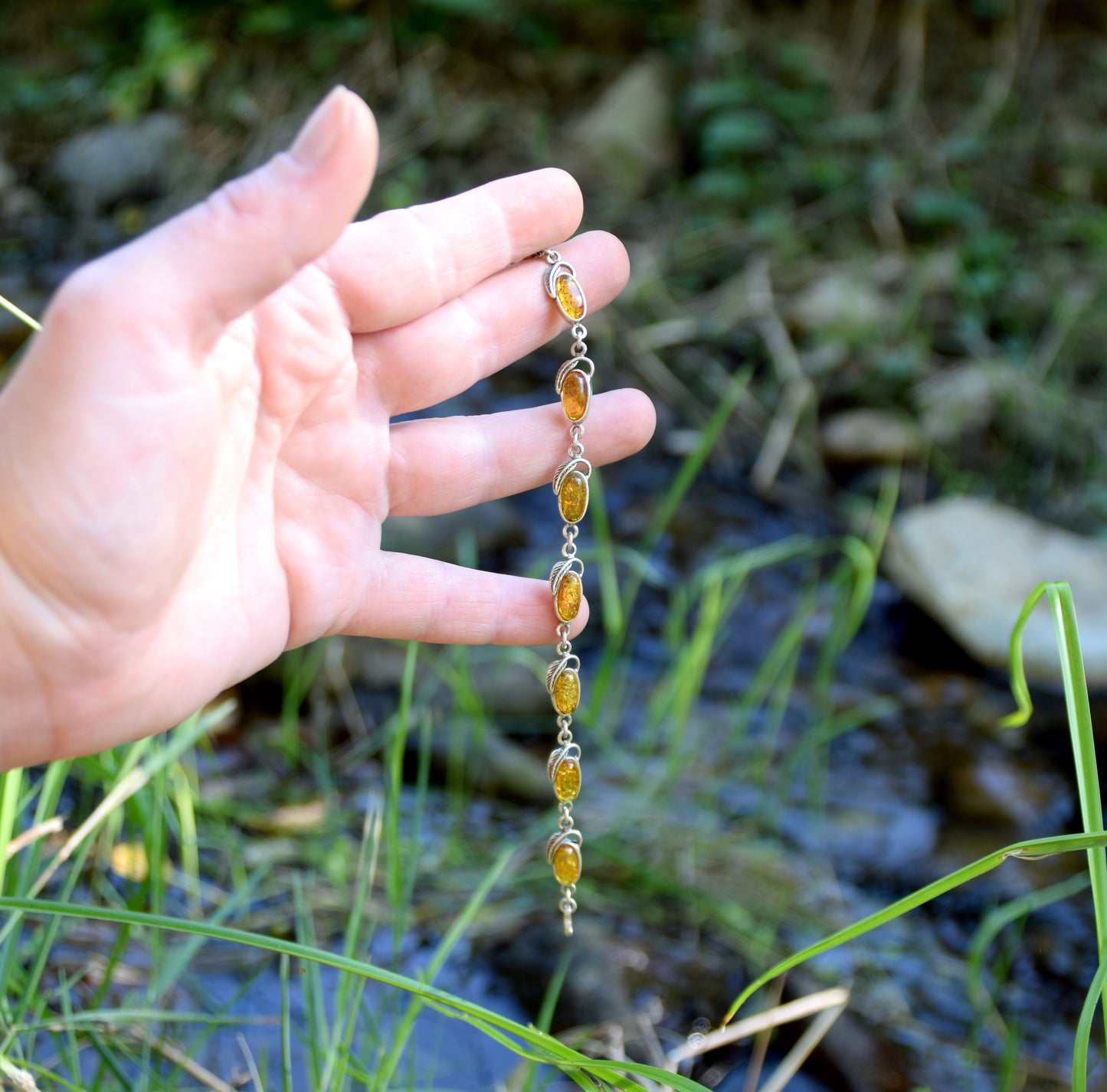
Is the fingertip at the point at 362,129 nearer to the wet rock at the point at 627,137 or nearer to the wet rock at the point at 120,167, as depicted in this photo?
the wet rock at the point at 627,137

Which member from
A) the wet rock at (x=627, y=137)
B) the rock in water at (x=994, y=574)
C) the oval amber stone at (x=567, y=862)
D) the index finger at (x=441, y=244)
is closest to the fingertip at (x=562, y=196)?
the index finger at (x=441, y=244)

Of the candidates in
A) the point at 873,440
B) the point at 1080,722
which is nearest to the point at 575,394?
the point at 1080,722

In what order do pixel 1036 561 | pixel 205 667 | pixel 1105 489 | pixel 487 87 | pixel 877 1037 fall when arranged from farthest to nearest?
1. pixel 487 87
2. pixel 1105 489
3. pixel 1036 561
4. pixel 877 1037
5. pixel 205 667

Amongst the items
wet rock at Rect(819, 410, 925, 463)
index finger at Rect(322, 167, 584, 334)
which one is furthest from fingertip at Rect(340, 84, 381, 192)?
wet rock at Rect(819, 410, 925, 463)

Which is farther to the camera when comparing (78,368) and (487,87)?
(487,87)

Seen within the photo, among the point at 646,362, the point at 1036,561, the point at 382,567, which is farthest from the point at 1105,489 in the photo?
the point at 382,567

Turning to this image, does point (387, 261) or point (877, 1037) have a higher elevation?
point (387, 261)

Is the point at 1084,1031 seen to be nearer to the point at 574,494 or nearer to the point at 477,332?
the point at 574,494

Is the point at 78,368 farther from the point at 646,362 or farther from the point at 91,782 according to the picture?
the point at 646,362
